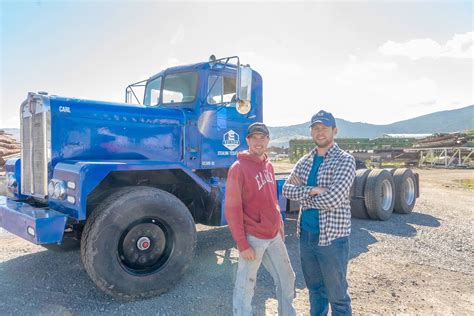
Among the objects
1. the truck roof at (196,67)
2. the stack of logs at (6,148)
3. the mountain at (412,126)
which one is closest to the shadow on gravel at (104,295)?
the truck roof at (196,67)

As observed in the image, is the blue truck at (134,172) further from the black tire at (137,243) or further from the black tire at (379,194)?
the black tire at (379,194)

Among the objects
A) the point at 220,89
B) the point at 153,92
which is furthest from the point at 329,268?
the point at 153,92

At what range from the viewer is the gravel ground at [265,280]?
362cm

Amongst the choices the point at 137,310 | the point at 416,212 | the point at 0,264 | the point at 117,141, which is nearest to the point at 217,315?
the point at 137,310

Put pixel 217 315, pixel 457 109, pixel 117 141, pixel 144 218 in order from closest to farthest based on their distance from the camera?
1. pixel 217 315
2. pixel 144 218
3. pixel 117 141
4. pixel 457 109

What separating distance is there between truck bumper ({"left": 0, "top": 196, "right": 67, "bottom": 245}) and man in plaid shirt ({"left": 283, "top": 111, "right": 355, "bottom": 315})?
89.6 inches

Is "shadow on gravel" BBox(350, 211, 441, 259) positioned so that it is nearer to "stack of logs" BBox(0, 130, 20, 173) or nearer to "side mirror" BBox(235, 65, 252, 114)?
"side mirror" BBox(235, 65, 252, 114)

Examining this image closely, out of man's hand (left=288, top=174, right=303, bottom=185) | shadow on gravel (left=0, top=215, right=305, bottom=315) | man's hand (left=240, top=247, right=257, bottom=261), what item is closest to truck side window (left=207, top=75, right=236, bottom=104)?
shadow on gravel (left=0, top=215, right=305, bottom=315)

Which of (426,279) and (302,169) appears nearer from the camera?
(302,169)

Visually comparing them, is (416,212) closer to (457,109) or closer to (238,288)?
(238,288)

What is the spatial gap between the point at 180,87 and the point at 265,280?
3187 millimetres

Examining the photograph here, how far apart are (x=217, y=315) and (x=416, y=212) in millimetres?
7247

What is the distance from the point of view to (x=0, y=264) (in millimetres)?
4945

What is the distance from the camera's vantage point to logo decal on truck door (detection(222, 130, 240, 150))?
578 cm
